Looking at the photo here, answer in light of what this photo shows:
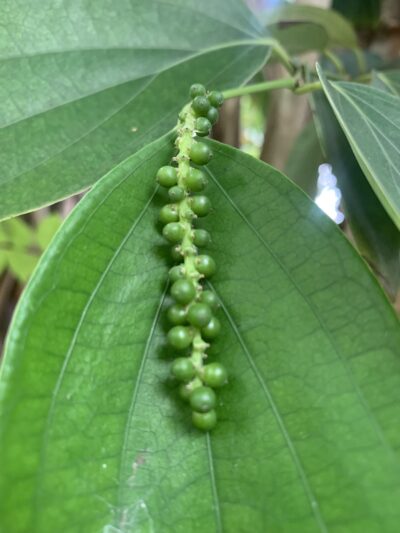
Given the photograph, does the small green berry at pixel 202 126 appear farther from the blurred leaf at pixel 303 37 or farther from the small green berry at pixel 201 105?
the blurred leaf at pixel 303 37

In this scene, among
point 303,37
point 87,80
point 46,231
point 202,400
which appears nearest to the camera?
point 202,400

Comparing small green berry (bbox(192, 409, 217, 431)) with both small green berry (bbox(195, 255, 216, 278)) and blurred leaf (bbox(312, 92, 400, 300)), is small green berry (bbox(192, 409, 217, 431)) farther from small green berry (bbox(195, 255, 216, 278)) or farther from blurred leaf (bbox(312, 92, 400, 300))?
blurred leaf (bbox(312, 92, 400, 300))

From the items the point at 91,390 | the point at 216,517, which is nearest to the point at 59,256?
the point at 91,390

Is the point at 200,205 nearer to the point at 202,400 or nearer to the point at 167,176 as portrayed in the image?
the point at 167,176

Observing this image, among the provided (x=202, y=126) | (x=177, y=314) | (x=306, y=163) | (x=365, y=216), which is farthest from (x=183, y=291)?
(x=306, y=163)

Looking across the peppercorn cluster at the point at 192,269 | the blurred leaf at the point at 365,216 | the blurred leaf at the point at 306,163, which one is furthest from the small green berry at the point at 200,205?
the blurred leaf at the point at 306,163

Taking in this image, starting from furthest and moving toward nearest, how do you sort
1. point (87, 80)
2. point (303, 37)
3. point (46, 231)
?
point (46, 231), point (303, 37), point (87, 80)

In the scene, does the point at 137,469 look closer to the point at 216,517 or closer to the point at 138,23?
the point at 216,517
